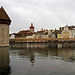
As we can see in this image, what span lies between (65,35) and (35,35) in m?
18.2

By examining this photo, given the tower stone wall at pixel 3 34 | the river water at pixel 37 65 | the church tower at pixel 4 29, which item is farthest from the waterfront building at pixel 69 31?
the river water at pixel 37 65

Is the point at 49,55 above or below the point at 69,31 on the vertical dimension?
below

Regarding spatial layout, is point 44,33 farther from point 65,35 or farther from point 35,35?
point 65,35

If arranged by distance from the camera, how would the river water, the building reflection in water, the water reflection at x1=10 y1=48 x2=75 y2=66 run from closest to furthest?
the river water, the building reflection in water, the water reflection at x1=10 y1=48 x2=75 y2=66

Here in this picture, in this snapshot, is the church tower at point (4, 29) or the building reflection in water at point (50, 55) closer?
the building reflection in water at point (50, 55)

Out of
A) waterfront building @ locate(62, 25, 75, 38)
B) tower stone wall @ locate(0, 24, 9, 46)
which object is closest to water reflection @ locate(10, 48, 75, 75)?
tower stone wall @ locate(0, 24, 9, 46)

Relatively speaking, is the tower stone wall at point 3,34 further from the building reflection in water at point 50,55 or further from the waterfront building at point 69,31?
the waterfront building at point 69,31

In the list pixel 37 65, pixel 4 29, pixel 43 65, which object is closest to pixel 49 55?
pixel 43 65

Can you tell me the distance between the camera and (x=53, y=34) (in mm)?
60188

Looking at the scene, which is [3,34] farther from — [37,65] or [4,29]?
→ [37,65]

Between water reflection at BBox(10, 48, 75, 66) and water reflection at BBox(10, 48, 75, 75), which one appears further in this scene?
water reflection at BBox(10, 48, 75, 66)

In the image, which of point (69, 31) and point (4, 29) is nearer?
point (4, 29)

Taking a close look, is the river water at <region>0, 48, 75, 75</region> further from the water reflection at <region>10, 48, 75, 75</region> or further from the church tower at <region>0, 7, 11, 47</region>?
the church tower at <region>0, 7, 11, 47</region>

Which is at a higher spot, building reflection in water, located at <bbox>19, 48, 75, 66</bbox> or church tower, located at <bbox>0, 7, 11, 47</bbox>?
church tower, located at <bbox>0, 7, 11, 47</bbox>
